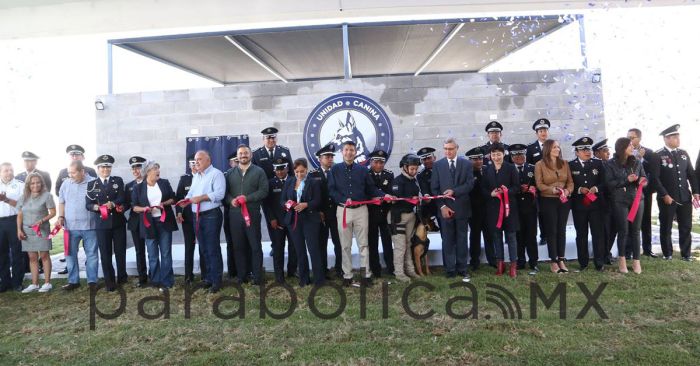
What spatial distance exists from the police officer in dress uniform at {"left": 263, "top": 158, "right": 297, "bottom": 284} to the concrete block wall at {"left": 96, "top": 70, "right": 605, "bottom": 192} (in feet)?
5.84

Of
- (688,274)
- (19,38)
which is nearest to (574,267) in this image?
(688,274)

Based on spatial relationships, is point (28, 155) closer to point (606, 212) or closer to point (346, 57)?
point (346, 57)

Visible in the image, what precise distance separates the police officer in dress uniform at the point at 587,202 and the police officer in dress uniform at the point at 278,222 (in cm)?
357

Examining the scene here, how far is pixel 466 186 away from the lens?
5.23 metres

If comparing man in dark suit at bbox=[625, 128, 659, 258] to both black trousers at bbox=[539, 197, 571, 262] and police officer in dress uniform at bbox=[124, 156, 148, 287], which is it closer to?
black trousers at bbox=[539, 197, 571, 262]

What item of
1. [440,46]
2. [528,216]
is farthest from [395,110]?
[440,46]

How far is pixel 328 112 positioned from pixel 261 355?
469 centimetres

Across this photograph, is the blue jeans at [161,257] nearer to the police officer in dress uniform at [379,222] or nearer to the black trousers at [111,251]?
the black trousers at [111,251]

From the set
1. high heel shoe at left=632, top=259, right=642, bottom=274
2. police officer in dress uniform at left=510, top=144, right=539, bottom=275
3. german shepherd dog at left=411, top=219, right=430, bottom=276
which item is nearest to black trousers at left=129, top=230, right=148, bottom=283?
german shepherd dog at left=411, top=219, right=430, bottom=276

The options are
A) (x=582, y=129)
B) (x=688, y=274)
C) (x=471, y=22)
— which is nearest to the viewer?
(x=688, y=274)

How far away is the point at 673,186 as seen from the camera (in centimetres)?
588

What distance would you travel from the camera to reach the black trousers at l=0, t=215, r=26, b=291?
18.4 feet

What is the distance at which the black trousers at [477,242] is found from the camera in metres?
5.74

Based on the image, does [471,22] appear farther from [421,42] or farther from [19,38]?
[19,38]
